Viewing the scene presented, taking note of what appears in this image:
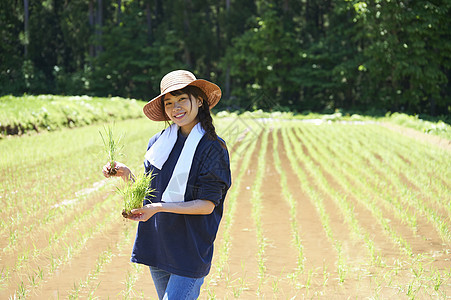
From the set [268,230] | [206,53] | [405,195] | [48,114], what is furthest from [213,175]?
[206,53]

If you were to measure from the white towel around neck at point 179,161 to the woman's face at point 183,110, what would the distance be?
65 millimetres

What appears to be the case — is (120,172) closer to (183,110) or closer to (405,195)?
(183,110)

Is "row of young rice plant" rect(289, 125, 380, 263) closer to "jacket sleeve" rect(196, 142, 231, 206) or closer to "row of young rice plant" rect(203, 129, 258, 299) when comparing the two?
"row of young rice plant" rect(203, 129, 258, 299)

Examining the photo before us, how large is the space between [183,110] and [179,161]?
265 millimetres

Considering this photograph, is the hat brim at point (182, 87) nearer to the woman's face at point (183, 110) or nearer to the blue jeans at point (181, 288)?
the woman's face at point (183, 110)

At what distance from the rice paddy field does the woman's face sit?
100 centimetres

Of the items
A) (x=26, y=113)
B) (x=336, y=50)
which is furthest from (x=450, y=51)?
(x=26, y=113)

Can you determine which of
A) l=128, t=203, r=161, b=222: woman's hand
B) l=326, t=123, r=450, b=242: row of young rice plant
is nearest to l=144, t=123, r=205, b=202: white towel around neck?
l=128, t=203, r=161, b=222: woman's hand

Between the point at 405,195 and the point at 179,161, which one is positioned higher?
the point at 179,161

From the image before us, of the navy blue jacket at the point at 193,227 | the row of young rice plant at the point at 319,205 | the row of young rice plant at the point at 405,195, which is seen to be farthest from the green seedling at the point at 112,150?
the row of young rice plant at the point at 405,195

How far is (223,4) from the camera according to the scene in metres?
39.2

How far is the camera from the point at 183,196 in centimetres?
221

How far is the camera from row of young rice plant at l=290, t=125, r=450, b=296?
433 cm

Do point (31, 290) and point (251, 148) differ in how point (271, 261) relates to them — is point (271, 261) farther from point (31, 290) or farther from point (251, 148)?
point (251, 148)
